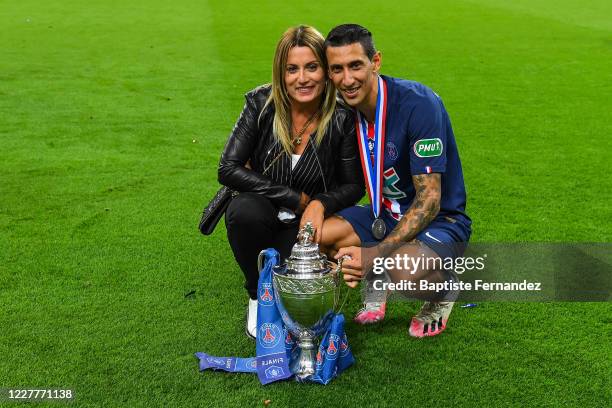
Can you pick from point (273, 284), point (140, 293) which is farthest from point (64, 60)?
point (273, 284)

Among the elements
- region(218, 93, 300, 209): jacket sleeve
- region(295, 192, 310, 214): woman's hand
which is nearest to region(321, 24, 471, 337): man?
region(295, 192, 310, 214): woman's hand

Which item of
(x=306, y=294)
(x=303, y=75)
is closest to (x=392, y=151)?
(x=303, y=75)

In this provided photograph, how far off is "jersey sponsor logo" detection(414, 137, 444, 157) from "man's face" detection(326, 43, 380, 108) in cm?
30

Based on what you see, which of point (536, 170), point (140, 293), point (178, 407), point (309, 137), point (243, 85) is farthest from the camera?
point (243, 85)

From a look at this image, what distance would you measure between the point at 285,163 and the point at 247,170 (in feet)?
0.56

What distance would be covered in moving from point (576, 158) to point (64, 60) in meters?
8.08

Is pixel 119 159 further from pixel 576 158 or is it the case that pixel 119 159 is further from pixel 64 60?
pixel 64 60

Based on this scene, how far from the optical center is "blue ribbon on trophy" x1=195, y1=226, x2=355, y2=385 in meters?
3.10

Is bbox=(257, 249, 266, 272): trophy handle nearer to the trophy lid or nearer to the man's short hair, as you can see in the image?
the trophy lid

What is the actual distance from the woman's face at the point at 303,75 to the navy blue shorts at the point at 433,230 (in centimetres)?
58

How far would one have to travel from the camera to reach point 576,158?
6.67 meters

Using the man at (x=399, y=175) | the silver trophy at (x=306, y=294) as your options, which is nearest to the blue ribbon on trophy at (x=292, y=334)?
the silver trophy at (x=306, y=294)

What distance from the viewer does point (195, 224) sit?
16.7 ft

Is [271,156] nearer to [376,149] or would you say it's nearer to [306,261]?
[376,149]
